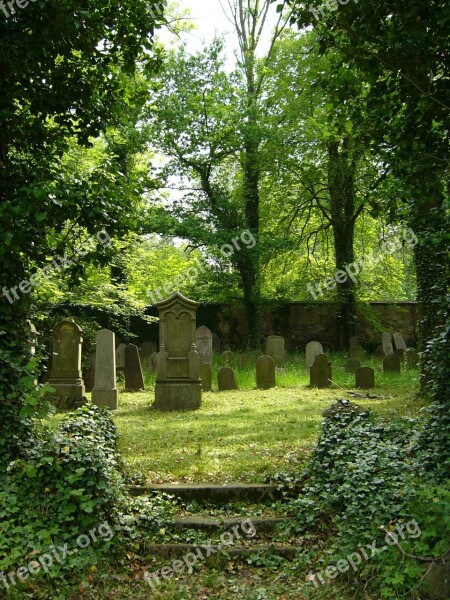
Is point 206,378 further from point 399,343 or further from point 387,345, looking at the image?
point 399,343

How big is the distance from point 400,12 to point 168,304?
808cm

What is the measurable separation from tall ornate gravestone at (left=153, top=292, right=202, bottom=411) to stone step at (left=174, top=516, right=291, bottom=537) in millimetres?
6722

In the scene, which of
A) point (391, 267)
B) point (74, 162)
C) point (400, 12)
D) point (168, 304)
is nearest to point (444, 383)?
point (400, 12)

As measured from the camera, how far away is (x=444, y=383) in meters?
5.76

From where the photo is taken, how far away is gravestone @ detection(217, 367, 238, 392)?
52.3 ft

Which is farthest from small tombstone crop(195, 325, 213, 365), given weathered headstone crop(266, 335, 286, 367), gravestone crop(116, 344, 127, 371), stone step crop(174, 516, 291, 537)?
stone step crop(174, 516, 291, 537)

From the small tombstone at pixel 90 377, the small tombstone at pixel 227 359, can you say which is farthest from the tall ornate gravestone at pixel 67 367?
the small tombstone at pixel 227 359

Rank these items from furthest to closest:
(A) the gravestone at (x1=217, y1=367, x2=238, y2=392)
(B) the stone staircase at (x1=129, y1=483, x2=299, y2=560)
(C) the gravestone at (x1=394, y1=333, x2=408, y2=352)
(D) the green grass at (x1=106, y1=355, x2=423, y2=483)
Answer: (C) the gravestone at (x1=394, y1=333, x2=408, y2=352) → (A) the gravestone at (x1=217, y1=367, x2=238, y2=392) → (D) the green grass at (x1=106, y1=355, x2=423, y2=483) → (B) the stone staircase at (x1=129, y1=483, x2=299, y2=560)

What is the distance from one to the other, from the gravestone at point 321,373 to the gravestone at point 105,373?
5467mm

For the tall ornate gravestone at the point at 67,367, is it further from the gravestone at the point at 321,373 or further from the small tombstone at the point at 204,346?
the gravestone at the point at 321,373

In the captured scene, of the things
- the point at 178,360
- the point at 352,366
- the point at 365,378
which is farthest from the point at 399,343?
the point at 178,360

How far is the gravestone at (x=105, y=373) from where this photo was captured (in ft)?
41.3

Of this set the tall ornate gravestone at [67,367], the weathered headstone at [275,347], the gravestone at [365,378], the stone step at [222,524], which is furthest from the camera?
the weathered headstone at [275,347]

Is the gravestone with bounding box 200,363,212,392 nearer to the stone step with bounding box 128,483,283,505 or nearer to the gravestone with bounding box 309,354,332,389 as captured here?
the gravestone with bounding box 309,354,332,389
